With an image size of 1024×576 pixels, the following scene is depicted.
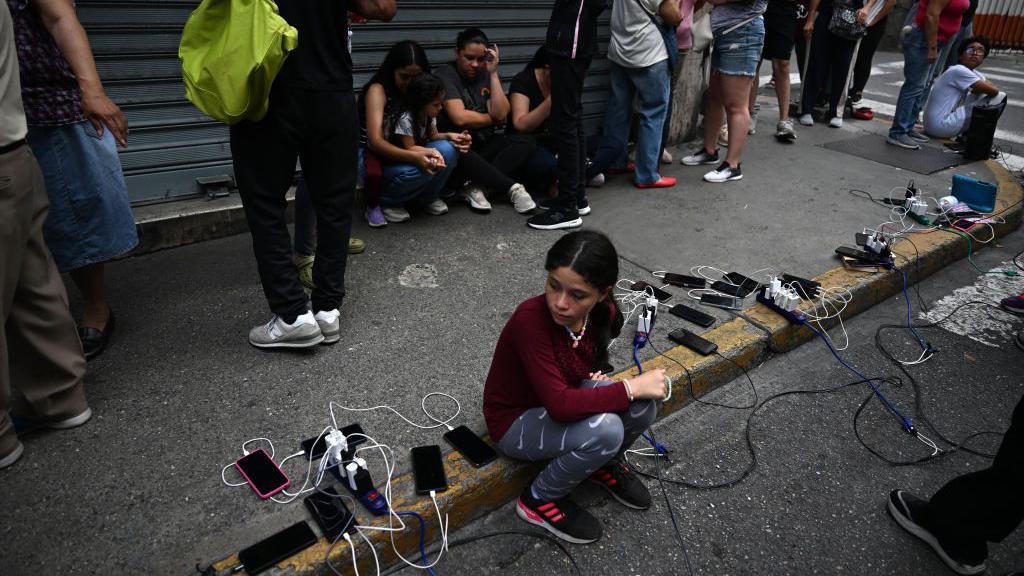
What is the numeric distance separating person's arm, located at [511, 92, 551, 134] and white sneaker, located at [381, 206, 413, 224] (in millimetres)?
1190

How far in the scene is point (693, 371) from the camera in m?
3.31

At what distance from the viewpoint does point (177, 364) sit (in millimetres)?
3166

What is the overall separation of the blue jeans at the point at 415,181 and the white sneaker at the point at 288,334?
5.61 ft

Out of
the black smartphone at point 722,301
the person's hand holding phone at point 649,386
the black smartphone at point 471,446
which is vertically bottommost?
the black smartphone at point 722,301

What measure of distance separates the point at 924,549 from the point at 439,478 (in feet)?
6.04

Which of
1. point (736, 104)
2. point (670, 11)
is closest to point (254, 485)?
point (670, 11)

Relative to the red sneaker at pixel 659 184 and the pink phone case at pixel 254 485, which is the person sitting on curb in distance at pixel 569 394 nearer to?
the pink phone case at pixel 254 485

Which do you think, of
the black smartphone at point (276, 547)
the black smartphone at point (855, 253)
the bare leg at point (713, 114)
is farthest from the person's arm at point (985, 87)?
the black smartphone at point (276, 547)

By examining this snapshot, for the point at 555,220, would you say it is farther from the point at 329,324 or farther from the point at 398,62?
the point at 329,324

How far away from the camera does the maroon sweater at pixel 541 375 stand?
233 centimetres

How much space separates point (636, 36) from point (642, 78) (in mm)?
353

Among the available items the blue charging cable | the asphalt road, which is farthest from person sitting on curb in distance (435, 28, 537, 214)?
the asphalt road

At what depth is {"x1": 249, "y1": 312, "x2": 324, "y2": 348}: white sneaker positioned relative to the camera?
10.5 ft

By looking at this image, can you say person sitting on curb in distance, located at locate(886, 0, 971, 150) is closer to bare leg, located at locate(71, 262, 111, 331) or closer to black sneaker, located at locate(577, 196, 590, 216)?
black sneaker, located at locate(577, 196, 590, 216)
